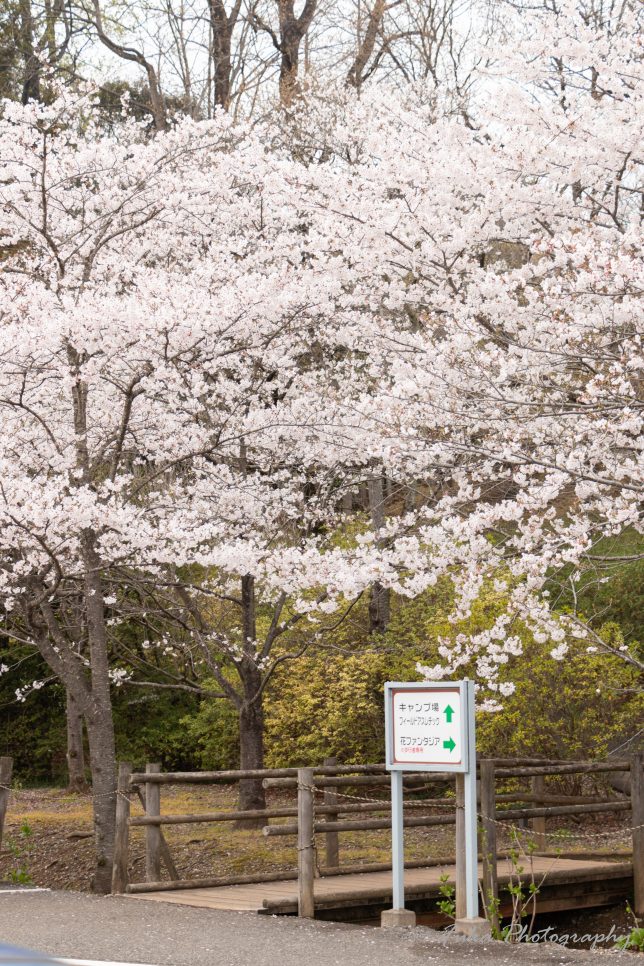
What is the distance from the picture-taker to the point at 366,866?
1057 centimetres

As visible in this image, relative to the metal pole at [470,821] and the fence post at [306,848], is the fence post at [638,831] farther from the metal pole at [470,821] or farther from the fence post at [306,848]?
the metal pole at [470,821]

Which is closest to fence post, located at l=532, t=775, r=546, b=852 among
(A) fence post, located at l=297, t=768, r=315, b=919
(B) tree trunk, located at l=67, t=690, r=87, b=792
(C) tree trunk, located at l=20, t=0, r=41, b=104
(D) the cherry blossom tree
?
(D) the cherry blossom tree

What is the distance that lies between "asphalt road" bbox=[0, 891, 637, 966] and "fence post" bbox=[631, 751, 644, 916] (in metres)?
3.82

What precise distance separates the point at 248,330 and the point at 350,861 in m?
5.83

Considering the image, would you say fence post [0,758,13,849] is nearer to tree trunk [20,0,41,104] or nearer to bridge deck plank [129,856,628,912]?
bridge deck plank [129,856,628,912]

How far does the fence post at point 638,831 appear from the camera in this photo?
1090 cm

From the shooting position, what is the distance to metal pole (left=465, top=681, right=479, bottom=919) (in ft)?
24.4

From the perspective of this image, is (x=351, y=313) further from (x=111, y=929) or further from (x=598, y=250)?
(x=111, y=929)

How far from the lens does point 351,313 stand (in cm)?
1264

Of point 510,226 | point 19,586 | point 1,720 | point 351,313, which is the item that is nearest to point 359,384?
point 351,313

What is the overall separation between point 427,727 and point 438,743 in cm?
13

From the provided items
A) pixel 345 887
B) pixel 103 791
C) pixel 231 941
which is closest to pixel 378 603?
pixel 103 791

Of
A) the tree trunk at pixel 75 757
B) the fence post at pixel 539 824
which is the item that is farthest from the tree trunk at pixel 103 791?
the tree trunk at pixel 75 757

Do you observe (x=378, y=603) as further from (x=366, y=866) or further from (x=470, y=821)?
(x=470, y=821)
